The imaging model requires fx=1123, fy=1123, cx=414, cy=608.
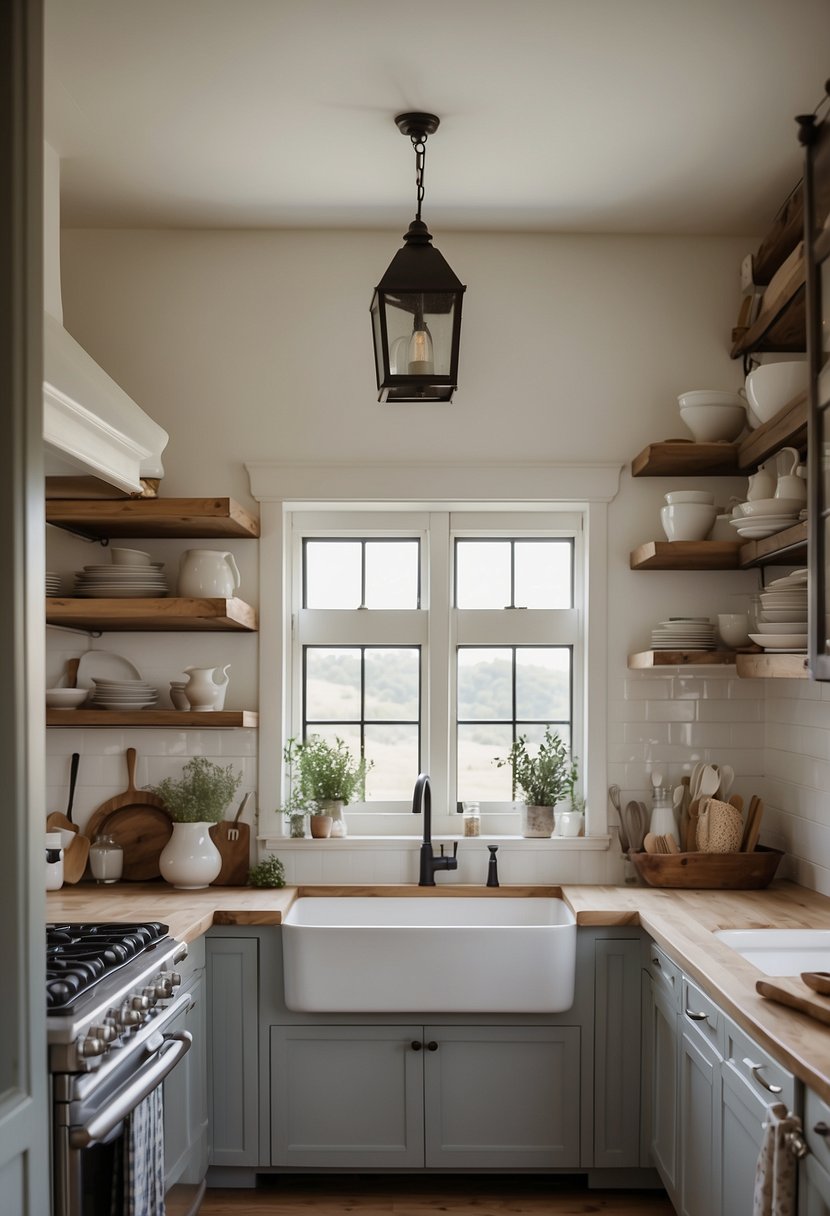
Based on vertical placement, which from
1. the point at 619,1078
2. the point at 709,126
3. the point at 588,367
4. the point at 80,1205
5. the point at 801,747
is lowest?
the point at 619,1078

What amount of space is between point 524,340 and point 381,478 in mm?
692

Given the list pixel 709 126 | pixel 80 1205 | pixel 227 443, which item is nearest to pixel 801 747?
pixel 709 126

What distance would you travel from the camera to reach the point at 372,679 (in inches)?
159

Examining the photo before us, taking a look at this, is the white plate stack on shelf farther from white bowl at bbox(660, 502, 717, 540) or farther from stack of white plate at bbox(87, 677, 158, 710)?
stack of white plate at bbox(87, 677, 158, 710)

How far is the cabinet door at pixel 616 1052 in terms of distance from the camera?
329 cm

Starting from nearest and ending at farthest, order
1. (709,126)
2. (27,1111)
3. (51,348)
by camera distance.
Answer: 1. (27,1111)
2. (51,348)
3. (709,126)

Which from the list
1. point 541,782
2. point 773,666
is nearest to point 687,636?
point 773,666

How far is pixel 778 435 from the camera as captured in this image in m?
3.23

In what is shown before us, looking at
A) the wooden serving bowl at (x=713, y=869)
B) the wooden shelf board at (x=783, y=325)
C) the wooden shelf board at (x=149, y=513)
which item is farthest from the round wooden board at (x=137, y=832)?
the wooden shelf board at (x=783, y=325)

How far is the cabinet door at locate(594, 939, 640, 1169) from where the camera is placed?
329cm

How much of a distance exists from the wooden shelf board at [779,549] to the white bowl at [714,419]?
Answer: 40 cm

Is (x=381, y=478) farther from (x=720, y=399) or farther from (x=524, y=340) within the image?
(x=720, y=399)

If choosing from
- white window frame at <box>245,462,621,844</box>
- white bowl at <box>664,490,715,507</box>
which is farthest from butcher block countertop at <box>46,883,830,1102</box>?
white bowl at <box>664,490,715,507</box>

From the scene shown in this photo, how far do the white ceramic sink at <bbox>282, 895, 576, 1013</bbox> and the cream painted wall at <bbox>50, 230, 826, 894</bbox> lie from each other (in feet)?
3.24
